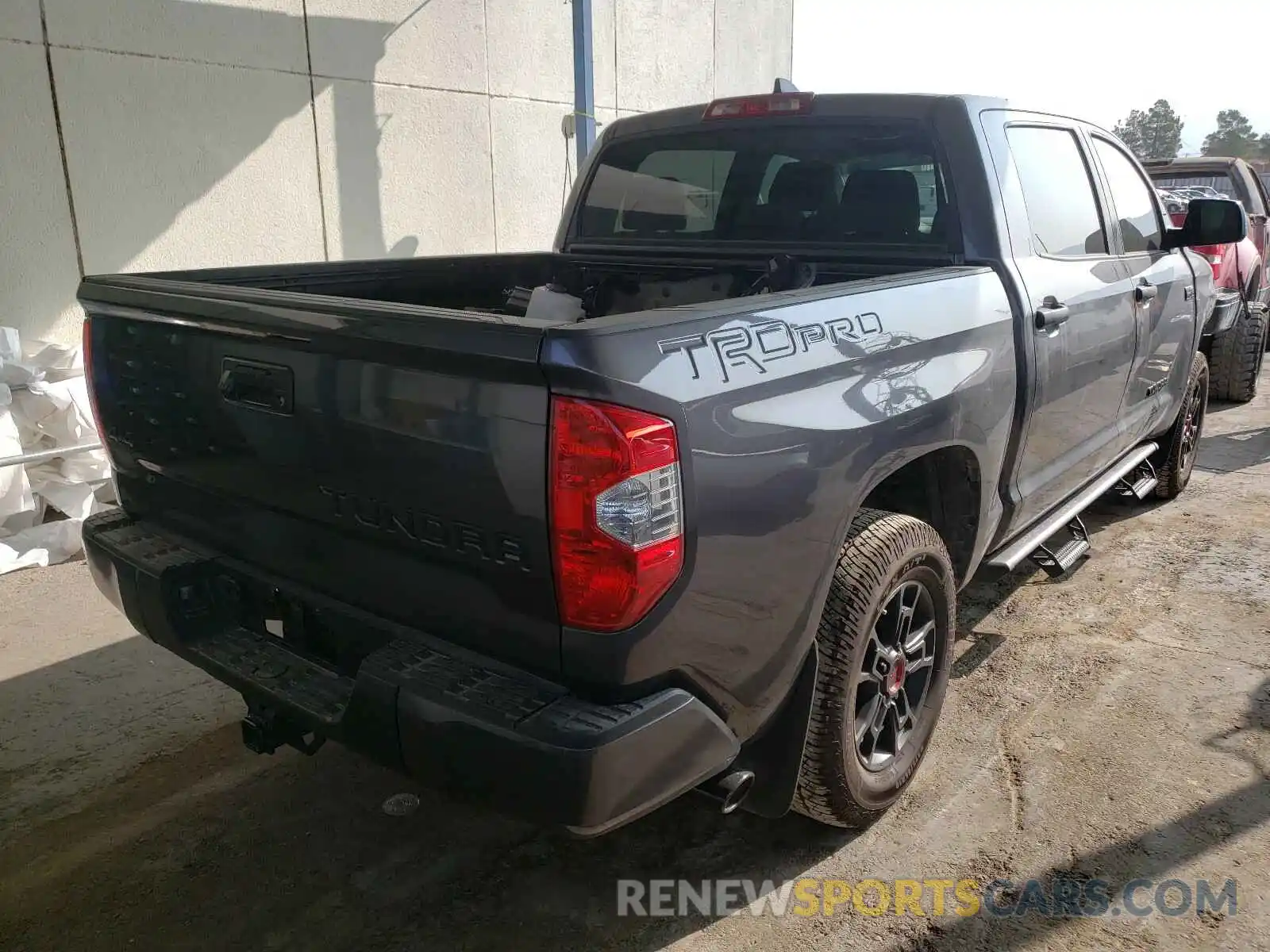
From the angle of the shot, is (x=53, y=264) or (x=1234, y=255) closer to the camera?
(x=53, y=264)

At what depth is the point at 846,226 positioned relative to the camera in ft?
11.1

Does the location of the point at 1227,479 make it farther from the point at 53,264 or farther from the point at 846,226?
the point at 53,264

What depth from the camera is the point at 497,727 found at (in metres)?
1.83

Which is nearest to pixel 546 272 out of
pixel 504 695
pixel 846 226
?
pixel 846 226

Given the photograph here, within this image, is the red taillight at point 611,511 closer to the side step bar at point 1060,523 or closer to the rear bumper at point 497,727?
the rear bumper at point 497,727

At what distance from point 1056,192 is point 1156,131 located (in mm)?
109688

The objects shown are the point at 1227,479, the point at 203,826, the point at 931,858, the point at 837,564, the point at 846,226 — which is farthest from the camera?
the point at 1227,479

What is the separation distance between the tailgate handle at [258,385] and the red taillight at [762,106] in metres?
2.04

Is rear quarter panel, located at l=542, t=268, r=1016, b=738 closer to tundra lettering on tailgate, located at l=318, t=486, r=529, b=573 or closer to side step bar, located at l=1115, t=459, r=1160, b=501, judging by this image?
tundra lettering on tailgate, located at l=318, t=486, r=529, b=573

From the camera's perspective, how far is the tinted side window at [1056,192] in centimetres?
333

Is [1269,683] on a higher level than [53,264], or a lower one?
lower

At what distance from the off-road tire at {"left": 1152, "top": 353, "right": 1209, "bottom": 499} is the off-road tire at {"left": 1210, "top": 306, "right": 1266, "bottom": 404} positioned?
2.44 metres

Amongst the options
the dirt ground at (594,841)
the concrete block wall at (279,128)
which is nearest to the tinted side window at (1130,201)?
the dirt ground at (594,841)

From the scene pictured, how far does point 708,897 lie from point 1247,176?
883 centimetres
